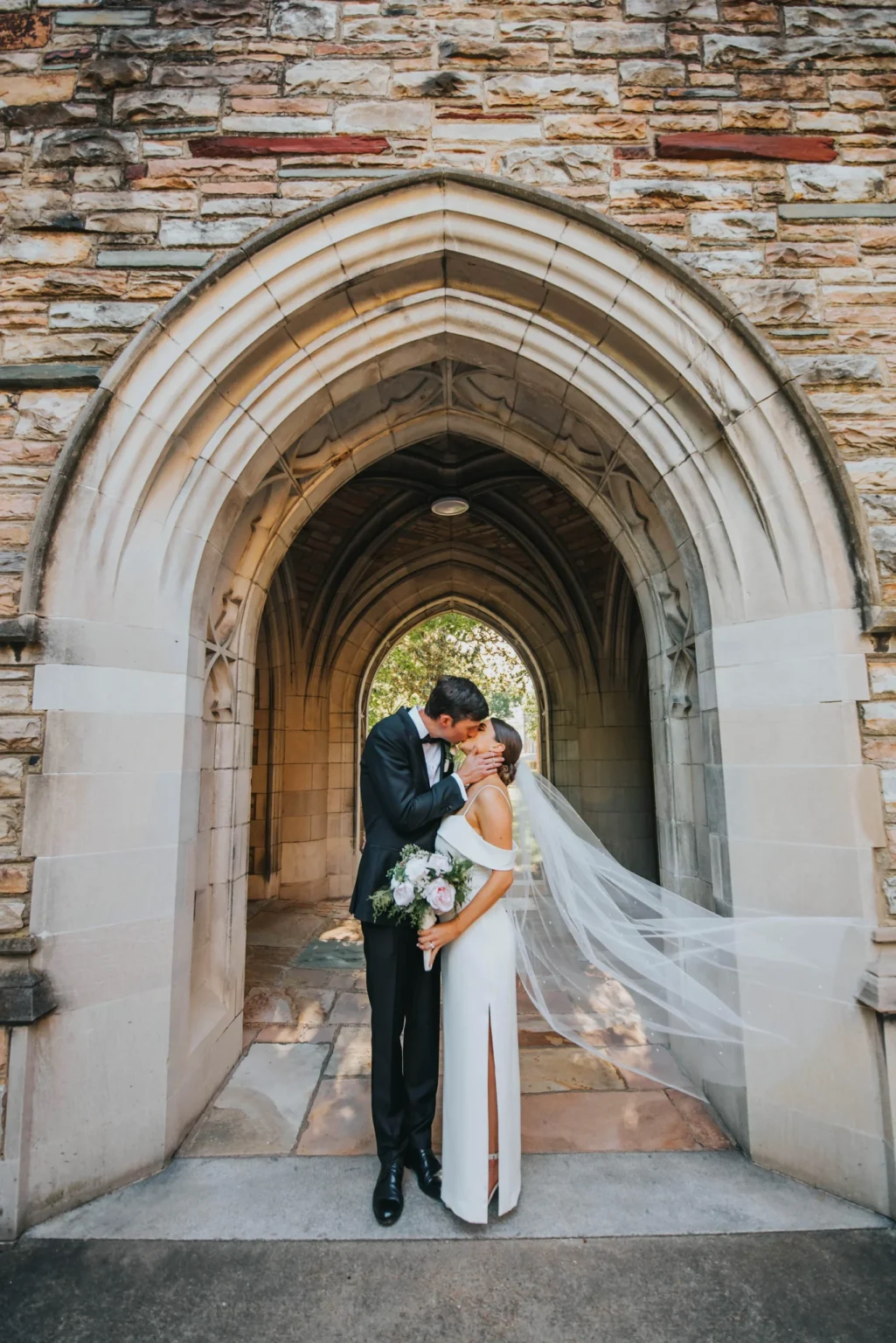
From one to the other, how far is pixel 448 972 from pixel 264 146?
337cm

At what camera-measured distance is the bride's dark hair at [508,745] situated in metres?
2.36

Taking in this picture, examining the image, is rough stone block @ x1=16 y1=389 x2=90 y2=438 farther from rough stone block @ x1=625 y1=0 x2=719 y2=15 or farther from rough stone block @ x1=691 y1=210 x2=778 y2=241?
rough stone block @ x1=625 y1=0 x2=719 y2=15

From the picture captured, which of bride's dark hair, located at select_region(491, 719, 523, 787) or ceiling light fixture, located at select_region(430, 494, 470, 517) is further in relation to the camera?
ceiling light fixture, located at select_region(430, 494, 470, 517)

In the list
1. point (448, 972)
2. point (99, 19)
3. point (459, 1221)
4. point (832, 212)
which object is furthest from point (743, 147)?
point (459, 1221)

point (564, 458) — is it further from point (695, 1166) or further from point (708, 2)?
point (695, 1166)

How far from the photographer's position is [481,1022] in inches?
79.4

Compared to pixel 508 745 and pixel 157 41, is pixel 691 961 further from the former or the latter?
pixel 157 41

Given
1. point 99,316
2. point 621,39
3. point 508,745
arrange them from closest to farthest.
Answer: point 508,745, point 99,316, point 621,39

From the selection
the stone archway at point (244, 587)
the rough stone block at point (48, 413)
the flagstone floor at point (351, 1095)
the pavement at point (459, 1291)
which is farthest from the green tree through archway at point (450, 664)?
the pavement at point (459, 1291)

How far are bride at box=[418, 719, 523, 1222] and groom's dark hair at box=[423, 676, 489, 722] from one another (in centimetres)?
25

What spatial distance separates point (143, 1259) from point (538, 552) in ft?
20.4

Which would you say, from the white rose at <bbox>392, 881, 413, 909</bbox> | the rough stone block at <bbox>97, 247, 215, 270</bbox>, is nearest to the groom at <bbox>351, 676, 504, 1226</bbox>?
the white rose at <bbox>392, 881, 413, 909</bbox>

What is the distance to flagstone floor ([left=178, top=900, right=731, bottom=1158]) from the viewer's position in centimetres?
239

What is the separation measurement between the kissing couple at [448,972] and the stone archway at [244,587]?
0.83 m
